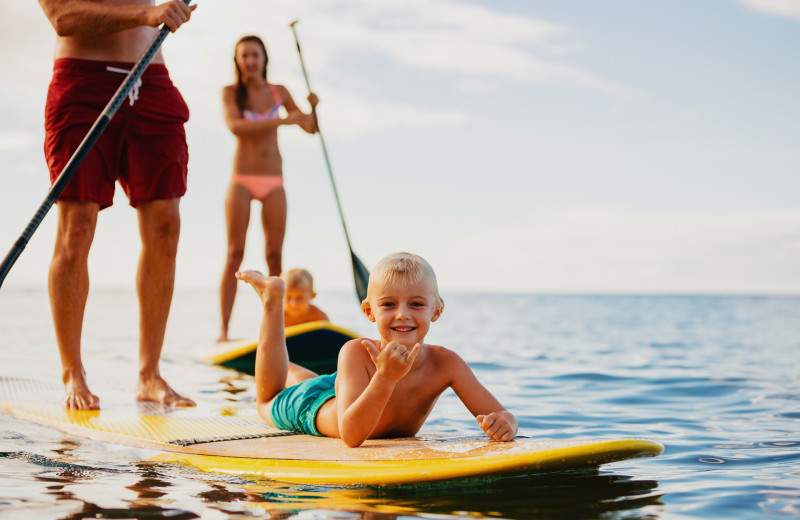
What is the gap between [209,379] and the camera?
5410mm

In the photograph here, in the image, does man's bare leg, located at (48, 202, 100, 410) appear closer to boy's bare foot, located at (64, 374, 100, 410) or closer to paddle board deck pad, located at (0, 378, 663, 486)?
boy's bare foot, located at (64, 374, 100, 410)

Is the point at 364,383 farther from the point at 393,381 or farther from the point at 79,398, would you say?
the point at 79,398

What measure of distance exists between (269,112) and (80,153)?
320cm

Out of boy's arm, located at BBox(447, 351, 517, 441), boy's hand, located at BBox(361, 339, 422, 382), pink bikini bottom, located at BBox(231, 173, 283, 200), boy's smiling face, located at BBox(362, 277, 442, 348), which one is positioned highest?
pink bikini bottom, located at BBox(231, 173, 283, 200)

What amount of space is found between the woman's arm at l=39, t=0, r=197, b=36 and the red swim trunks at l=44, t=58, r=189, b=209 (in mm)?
177

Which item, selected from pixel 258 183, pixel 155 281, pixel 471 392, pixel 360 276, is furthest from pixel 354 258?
pixel 471 392

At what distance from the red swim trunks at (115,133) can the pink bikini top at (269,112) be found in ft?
8.37

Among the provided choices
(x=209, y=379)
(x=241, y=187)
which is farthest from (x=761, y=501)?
(x=241, y=187)

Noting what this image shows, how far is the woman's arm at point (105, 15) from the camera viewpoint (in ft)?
10.8

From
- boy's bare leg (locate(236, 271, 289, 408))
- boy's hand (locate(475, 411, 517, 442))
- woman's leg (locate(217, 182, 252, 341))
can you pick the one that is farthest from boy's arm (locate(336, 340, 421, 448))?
woman's leg (locate(217, 182, 252, 341))

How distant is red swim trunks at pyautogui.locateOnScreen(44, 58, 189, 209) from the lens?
3.58 m

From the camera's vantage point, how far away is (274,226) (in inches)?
249

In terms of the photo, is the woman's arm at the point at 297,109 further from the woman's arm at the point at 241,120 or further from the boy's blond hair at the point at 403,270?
the boy's blond hair at the point at 403,270

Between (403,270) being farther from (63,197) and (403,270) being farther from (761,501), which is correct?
(63,197)
